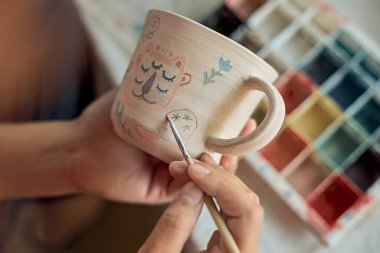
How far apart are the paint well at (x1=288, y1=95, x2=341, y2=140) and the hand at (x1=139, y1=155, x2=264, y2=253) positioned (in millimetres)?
191

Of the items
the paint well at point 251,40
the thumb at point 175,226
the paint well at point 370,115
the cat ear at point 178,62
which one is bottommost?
the thumb at point 175,226

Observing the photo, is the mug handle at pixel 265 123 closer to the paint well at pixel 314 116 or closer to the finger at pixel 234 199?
the finger at pixel 234 199

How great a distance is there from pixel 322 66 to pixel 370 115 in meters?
0.08

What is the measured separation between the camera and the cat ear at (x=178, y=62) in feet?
1.02

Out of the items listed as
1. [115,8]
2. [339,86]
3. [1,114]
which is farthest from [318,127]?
[1,114]

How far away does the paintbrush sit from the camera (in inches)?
11.9

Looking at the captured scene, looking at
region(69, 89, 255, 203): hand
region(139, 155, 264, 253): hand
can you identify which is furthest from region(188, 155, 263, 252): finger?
region(69, 89, 255, 203): hand

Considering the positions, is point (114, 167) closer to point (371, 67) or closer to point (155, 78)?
point (155, 78)

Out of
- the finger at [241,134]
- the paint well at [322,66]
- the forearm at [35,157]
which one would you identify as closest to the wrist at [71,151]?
the forearm at [35,157]

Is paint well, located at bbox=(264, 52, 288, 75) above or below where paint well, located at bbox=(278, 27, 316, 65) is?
below

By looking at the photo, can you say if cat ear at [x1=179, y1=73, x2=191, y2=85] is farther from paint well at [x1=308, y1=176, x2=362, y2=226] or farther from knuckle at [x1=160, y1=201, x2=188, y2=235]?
paint well at [x1=308, y1=176, x2=362, y2=226]

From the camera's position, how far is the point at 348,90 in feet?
1.69

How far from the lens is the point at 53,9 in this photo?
0.57m

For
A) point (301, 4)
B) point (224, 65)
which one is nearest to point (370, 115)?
point (301, 4)
